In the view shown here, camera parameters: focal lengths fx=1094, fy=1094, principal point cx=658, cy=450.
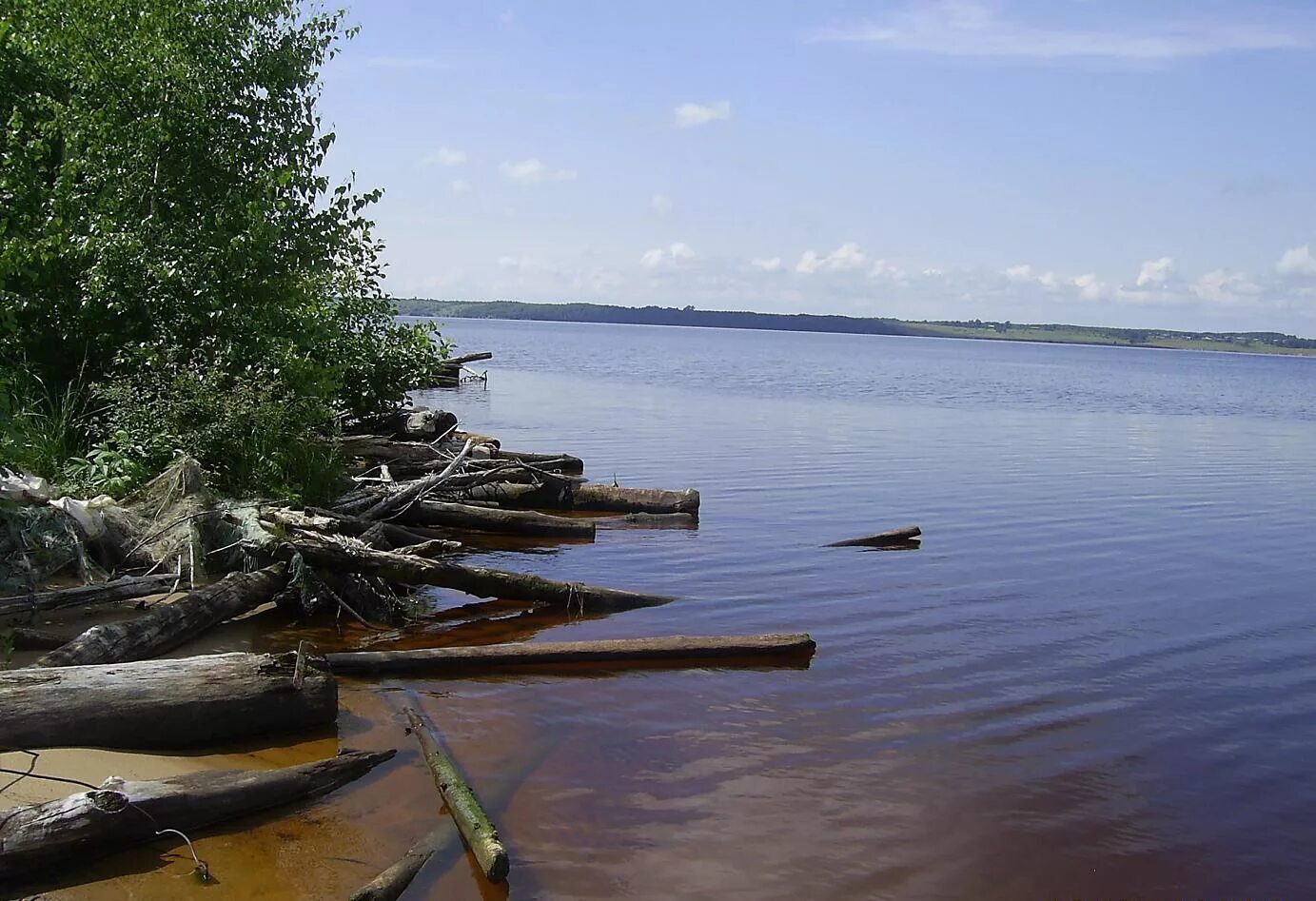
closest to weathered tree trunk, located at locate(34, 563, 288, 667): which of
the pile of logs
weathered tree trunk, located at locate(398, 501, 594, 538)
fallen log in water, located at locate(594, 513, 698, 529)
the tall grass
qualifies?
Answer: the pile of logs

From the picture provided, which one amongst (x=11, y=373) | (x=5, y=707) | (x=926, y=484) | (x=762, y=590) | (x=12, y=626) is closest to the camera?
(x=5, y=707)

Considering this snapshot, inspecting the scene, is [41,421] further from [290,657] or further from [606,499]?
[606,499]

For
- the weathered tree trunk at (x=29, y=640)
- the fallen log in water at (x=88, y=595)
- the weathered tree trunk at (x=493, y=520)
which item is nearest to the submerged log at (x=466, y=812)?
the weathered tree trunk at (x=29, y=640)

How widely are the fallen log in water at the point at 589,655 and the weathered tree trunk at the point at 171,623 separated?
1.13 metres

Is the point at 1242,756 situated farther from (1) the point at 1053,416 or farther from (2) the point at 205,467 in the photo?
(1) the point at 1053,416

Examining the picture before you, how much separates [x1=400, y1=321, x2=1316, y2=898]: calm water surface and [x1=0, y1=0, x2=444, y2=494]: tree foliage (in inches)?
186

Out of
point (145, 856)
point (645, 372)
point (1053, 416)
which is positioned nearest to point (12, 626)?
point (145, 856)

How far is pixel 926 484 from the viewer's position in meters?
23.2

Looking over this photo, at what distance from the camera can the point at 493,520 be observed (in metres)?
15.6

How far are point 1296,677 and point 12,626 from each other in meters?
11.7

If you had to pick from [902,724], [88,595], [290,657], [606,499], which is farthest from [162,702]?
[606,499]

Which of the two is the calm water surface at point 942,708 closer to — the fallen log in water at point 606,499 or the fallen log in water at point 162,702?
the fallen log in water at point 606,499

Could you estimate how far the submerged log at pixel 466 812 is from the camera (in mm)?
6008

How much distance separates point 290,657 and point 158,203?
836 centimetres
